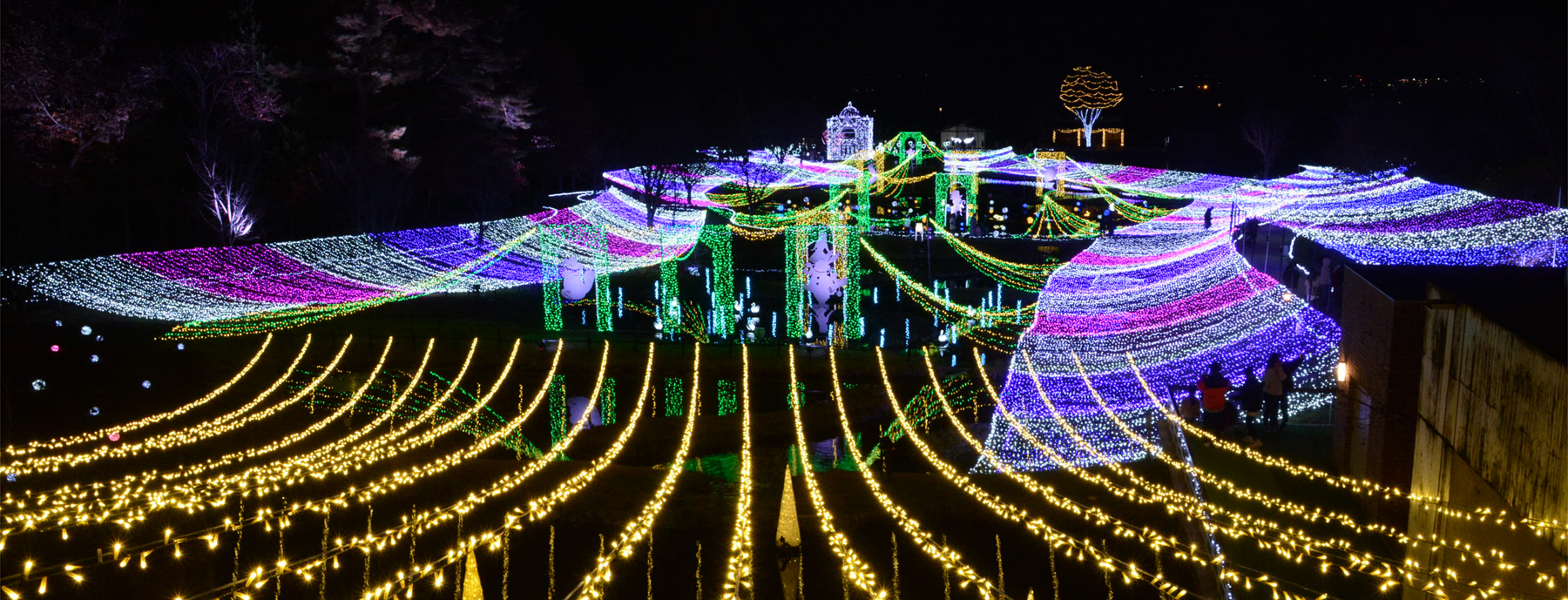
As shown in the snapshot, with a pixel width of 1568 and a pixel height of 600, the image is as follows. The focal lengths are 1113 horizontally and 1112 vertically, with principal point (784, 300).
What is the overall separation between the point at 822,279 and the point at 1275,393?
A: 790 cm

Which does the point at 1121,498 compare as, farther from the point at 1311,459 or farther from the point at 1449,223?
the point at 1449,223

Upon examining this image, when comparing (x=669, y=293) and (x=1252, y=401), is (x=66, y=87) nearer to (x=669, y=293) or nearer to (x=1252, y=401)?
(x=669, y=293)

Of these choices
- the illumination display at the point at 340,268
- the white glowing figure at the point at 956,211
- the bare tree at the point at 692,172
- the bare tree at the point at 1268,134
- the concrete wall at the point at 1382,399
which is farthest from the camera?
the bare tree at the point at 1268,134

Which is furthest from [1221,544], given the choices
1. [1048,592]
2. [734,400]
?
[734,400]

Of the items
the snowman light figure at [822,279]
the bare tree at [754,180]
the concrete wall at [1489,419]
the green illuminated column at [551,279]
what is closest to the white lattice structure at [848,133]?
the bare tree at [754,180]

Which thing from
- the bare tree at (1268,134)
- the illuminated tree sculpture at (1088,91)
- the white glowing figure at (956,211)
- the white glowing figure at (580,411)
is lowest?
the white glowing figure at (580,411)

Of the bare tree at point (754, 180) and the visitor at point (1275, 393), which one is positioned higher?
the bare tree at point (754, 180)

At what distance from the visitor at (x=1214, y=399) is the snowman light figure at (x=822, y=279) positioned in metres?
7.49

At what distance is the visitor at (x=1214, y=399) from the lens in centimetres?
848

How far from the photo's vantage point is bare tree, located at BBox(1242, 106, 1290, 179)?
122 ft

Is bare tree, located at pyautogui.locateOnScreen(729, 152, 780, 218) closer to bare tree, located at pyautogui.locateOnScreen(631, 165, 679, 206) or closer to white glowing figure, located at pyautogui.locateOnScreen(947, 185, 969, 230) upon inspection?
bare tree, located at pyautogui.locateOnScreen(631, 165, 679, 206)

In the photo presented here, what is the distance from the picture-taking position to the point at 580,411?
12.3 meters

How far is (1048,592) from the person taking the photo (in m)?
7.08

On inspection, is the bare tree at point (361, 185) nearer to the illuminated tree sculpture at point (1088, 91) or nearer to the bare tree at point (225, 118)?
the bare tree at point (225, 118)
